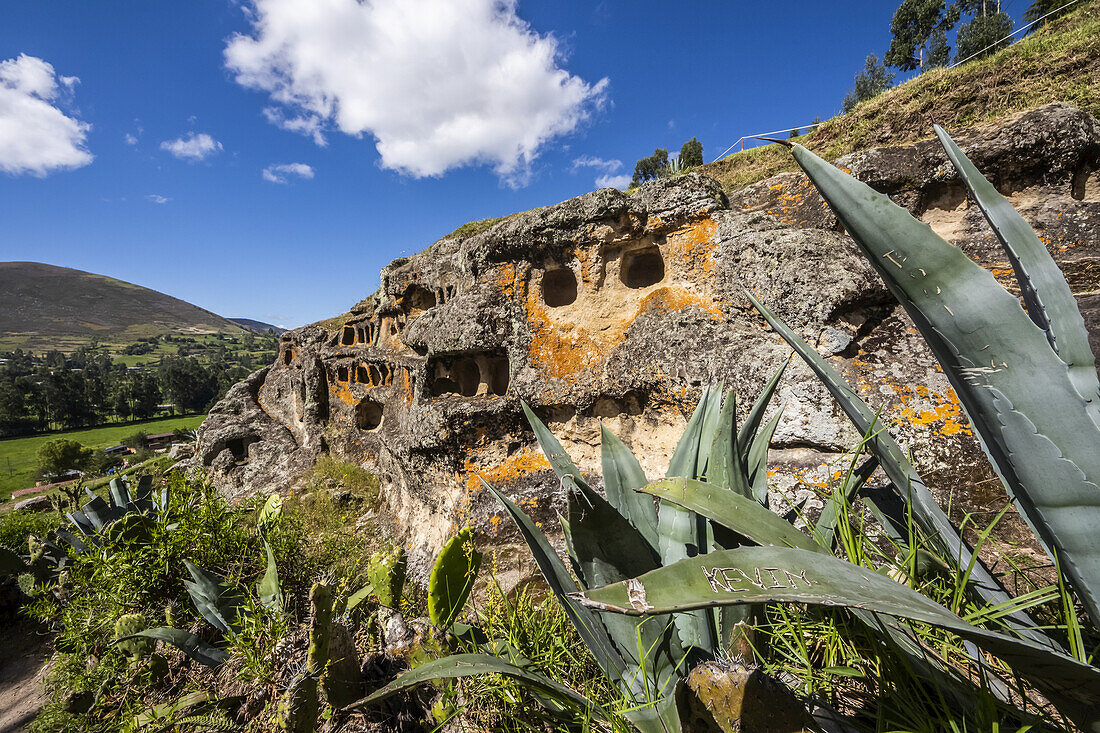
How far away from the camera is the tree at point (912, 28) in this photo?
21594mm

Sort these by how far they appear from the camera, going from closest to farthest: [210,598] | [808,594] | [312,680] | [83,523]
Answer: [808,594], [312,680], [210,598], [83,523]

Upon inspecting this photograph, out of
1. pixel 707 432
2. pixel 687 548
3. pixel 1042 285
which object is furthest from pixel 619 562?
pixel 1042 285

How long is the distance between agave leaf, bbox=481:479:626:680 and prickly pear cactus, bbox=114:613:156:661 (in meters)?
2.69

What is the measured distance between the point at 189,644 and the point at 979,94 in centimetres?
734

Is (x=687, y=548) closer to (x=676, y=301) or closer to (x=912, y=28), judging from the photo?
(x=676, y=301)

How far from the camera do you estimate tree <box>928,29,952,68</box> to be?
2096 centimetres

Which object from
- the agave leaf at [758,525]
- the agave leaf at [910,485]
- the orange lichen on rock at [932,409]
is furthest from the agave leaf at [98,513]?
the orange lichen on rock at [932,409]

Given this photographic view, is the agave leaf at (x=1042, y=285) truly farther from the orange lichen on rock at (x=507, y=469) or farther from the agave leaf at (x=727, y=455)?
the orange lichen on rock at (x=507, y=469)

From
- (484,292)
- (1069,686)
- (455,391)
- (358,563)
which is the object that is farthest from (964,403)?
(358,563)

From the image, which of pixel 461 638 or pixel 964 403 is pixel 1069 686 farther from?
pixel 461 638

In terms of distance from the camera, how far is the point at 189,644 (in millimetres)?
2355

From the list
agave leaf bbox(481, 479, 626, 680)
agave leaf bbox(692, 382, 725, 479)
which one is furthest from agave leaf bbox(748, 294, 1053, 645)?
agave leaf bbox(481, 479, 626, 680)

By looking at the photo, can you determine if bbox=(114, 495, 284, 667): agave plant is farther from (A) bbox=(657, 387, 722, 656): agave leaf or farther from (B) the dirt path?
(A) bbox=(657, 387, 722, 656): agave leaf

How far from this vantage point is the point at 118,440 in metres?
35.5
